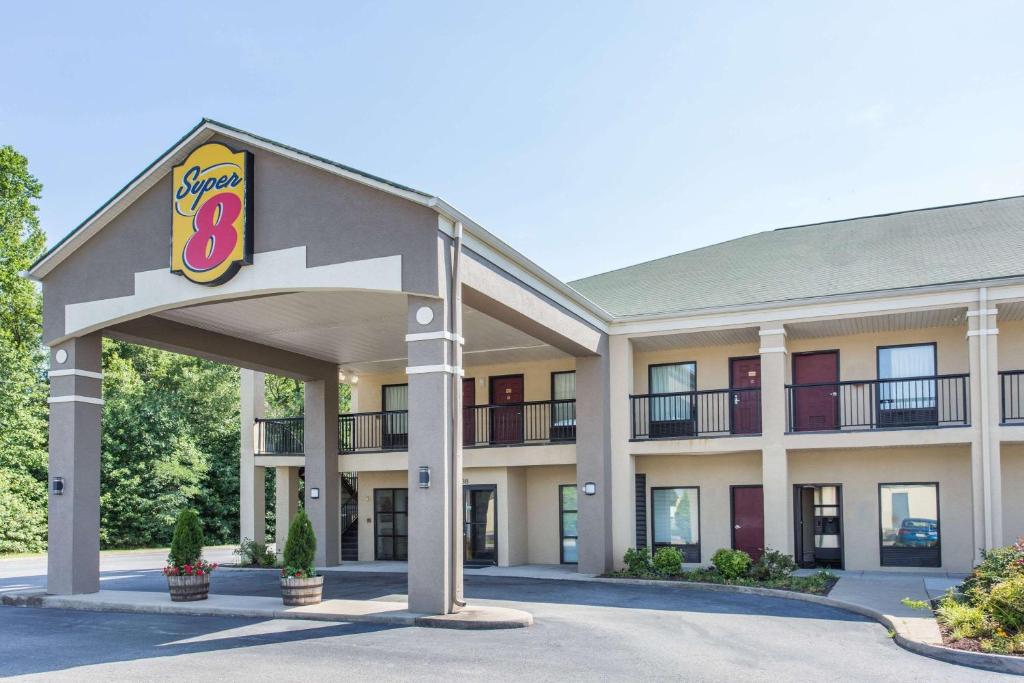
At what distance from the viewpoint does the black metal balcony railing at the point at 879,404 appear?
19.7m

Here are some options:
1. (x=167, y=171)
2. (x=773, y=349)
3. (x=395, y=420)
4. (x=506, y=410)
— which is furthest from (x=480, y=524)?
(x=167, y=171)

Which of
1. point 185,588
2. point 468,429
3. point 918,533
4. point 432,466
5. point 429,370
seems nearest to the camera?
point 432,466

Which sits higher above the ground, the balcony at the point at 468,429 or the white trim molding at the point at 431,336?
the white trim molding at the point at 431,336

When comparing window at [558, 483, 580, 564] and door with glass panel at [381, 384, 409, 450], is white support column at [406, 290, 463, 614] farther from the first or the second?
door with glass panel at [381, 384, 409, 450]

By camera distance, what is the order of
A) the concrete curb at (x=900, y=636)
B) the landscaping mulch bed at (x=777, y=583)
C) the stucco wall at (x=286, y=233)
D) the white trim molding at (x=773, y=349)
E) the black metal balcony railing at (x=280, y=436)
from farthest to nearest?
the black metal balcony railing at (x=280, y=436), the white trim molding at (x=773, y=349), the landscaping mulch bed at (x=777, y=583), the stucco wall at (x=286, y=233), the concrete curb at (x=900, y=636)

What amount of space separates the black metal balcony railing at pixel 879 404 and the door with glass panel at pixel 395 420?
1028cm

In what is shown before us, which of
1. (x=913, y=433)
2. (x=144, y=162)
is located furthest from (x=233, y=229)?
(x=913, y=433)

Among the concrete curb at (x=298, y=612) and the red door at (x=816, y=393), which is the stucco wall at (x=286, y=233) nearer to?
the concrete curb at (x=298, y=612)

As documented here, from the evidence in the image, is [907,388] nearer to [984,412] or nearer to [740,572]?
[984,412]

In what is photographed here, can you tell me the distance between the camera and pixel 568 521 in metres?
23.4

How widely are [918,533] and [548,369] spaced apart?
30.6ft

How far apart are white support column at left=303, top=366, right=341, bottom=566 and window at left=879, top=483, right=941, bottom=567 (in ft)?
43.0

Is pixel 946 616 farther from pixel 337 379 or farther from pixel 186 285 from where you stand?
pixel 337 379

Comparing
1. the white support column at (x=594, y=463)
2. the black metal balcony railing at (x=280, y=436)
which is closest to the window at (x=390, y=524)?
the black metal balcony railing at (x=280, y=436)
